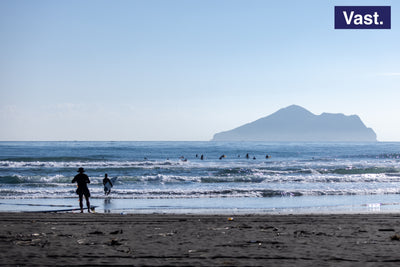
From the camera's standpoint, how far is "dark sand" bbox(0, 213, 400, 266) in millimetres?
7852

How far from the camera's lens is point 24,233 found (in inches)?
424

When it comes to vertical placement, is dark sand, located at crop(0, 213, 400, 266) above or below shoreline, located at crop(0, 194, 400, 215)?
above

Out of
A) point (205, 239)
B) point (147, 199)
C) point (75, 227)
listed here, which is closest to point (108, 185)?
point (147, 199)

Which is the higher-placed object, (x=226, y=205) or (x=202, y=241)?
(x=202, y=241)

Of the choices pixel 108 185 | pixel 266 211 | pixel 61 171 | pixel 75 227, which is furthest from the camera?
pixel 61 171

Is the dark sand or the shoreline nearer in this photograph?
the dark sand

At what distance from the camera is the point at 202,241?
9844 millimetres

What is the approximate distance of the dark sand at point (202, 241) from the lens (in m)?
7.85

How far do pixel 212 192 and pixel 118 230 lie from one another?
44.1 feet

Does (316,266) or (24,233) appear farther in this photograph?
(24,233)

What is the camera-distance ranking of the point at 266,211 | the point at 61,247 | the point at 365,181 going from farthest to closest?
the point at 365,181
the point at 266,211
the point at 61,247

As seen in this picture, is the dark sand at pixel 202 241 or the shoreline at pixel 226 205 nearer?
the dark sand at pixel 202 241

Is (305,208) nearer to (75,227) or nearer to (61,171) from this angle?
(75,227)

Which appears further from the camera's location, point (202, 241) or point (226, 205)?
point (226, 205)
